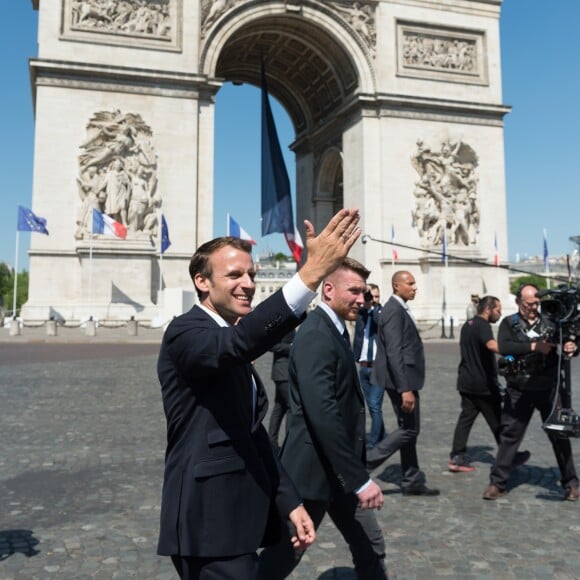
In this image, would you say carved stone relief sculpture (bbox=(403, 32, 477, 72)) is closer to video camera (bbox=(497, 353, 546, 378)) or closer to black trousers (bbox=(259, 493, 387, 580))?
video camera (bbox=(497, 353, 546, 378))

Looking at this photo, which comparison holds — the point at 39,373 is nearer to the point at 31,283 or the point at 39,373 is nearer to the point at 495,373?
the point at 495,373

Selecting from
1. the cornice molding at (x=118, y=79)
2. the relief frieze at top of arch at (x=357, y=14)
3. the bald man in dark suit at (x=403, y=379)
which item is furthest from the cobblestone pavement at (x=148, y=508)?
the relief frieze at top of arch at (x=357, y=14)

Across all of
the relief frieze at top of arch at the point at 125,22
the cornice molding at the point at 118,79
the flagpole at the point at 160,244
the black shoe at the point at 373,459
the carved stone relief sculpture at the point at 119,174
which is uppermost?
the relief frieze at top of arch at the point at 125,22

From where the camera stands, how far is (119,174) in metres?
20.3

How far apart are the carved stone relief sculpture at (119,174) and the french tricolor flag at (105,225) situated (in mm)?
566

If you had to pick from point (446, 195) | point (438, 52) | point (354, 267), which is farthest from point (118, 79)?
point (354, 267)

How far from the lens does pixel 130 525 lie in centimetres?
383

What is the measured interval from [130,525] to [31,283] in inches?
685

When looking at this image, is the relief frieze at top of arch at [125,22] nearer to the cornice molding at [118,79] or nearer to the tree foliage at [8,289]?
the cornice molding at [118,79]

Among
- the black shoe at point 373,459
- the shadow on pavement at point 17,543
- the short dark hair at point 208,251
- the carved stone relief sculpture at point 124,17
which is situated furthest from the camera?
the carved stone relief sculpture at point 124,17

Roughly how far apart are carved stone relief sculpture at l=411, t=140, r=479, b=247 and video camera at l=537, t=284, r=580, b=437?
19503mm

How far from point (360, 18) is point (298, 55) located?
328cm

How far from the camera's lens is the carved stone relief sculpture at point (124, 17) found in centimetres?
2056

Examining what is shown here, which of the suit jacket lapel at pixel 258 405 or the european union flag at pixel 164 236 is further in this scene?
the european union flag at pixel 164 236
